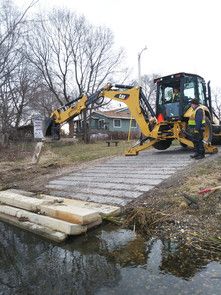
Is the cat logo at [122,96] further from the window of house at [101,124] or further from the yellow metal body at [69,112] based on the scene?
the window of house at [101,124]

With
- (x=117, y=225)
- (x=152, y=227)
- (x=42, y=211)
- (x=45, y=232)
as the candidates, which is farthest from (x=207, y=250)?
(x=42, y=211)

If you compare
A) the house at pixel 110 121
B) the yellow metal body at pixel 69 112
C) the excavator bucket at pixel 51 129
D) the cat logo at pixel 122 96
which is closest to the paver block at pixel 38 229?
the excavator bucket at pixel 51 129

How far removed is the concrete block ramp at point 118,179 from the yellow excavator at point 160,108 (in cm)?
116

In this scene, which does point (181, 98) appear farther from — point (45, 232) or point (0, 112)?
point (0, 112)

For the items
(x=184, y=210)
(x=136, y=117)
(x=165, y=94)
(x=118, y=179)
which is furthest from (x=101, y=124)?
(x=184, y=210)

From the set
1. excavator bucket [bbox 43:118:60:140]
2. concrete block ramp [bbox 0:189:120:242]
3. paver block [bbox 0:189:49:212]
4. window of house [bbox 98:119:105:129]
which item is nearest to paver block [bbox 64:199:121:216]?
concrete block ramp [bbox 0:189:120:242]

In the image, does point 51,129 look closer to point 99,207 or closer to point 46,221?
point 99,207

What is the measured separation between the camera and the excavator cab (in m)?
12.9

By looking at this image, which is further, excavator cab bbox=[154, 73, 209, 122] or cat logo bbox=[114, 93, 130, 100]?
cat logo bbox=[114, 93, 130, 100]

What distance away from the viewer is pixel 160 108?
44.9 ft

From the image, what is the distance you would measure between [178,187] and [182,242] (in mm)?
2450

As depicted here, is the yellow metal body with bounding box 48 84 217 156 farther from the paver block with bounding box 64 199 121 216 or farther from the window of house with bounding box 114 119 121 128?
the window of house with bounding box 114 119 121 128

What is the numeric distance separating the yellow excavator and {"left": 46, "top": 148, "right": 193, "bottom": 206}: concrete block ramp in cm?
116

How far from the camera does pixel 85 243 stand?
18.6 feet
